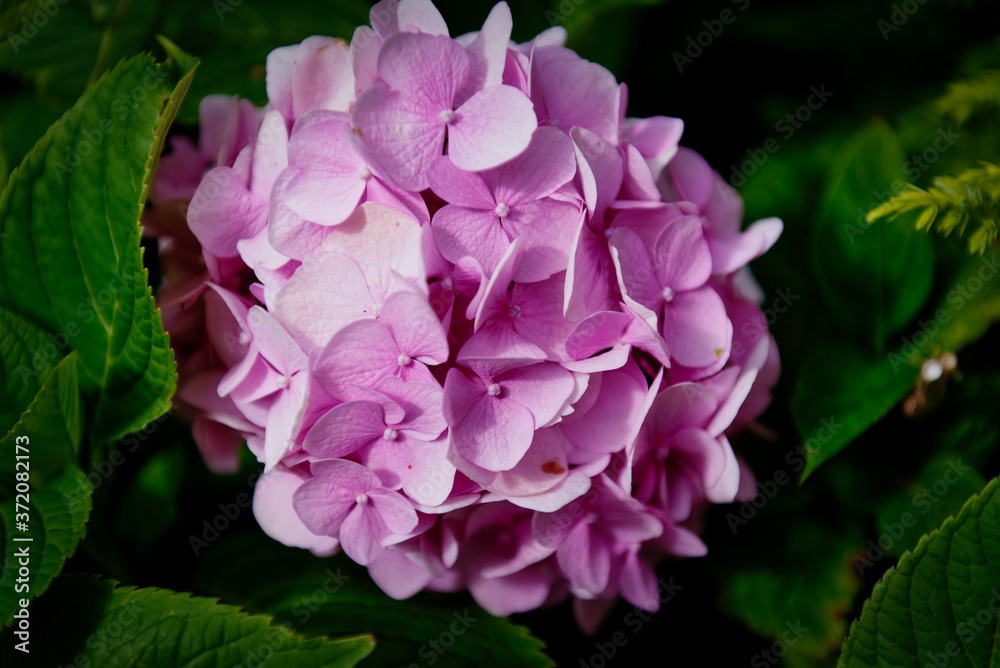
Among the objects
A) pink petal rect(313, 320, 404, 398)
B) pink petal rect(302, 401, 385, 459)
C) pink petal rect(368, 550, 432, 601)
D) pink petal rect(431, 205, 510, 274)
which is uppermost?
pink petal rect(431, 205, 510, 274)

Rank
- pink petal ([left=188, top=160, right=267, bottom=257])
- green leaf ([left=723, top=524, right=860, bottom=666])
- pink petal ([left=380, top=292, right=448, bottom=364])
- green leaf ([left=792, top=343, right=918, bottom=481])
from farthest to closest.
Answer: green leaf ([left=723, top=524, right=860, bottom=666]) → green leaf ([left=792, top=343, right=918, bottom=481]) → pink petal ([left=188, top=160, right=267, bottom=257]) → pink petal ([left=380, top=292, right=448, bottom=364])

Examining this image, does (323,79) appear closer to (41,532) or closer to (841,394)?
(41,532)

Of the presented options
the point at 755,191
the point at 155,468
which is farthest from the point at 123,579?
the point at 755,191

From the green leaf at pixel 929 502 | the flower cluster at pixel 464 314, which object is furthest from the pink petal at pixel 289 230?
the green leaf at pixel 929 502

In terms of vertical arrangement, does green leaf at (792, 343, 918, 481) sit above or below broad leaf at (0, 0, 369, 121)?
above

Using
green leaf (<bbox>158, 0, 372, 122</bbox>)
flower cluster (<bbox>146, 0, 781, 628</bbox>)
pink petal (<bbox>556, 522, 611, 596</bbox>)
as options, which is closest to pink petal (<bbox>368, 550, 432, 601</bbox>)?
flower cluster (<bbox>146, 0, 781, 628</bbox>)

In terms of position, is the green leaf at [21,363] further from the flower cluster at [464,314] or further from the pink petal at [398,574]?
the pink petal at [398,574]

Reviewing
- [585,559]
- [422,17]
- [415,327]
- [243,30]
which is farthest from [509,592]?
[243,30]

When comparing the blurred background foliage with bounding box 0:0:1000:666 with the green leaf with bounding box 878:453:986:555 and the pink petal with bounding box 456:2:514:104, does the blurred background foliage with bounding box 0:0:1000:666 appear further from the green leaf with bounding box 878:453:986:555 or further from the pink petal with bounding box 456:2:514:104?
the pink petal with bounding box 456:2:514:104
